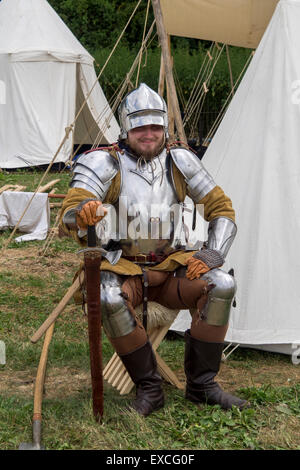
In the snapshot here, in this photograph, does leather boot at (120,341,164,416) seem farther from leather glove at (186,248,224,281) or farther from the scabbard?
leather glove at (186,248,224,281)

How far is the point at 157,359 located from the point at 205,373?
30 cm

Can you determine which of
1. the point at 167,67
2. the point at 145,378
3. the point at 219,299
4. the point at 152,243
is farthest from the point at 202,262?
the point at 167,67

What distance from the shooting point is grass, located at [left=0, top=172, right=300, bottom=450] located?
9.48ft

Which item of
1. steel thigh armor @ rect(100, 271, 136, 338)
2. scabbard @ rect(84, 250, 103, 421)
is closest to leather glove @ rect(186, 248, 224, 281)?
steel thigh armor @ rect(100, 271, 136, 338)

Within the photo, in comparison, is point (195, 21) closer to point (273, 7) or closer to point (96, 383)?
point (273, 7)

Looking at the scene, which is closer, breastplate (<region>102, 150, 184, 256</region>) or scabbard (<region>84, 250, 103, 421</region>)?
scabbard (<region>84, 250, 103, 421</region>)

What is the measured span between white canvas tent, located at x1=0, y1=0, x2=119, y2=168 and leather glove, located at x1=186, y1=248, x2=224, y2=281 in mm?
8218

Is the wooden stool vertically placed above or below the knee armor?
below

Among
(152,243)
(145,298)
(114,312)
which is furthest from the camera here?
(152,243)

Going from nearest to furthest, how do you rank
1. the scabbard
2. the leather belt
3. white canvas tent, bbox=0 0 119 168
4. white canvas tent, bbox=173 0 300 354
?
the scabbard < the leather belt < white canvas tent, bbox=173 0 300 354 < white canvas tent, bbox=0 0 119 168

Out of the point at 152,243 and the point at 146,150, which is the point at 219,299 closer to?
the point at 152,243

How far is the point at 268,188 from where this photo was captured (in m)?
4.09

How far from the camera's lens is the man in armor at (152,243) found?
314 cm

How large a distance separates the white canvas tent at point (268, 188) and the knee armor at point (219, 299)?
88 centimetres
